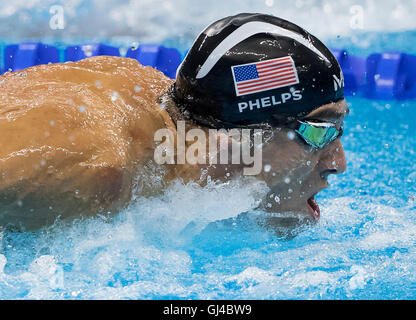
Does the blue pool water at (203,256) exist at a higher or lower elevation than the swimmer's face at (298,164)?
lower

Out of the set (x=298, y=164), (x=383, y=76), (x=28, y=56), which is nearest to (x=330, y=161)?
(x=298, y=164)

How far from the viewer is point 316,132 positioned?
5.05 feet

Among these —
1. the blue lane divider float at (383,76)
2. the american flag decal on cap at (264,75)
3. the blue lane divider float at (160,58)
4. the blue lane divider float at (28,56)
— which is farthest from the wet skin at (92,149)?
the blue lane divider float at (28,56)

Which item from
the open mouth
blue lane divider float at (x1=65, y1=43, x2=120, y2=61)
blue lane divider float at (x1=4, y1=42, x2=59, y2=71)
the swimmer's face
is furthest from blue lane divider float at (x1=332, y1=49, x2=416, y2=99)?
the swimmer's face

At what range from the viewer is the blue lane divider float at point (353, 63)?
399cm

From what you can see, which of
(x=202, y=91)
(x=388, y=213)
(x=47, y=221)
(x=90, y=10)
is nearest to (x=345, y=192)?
(x=388, y=213)

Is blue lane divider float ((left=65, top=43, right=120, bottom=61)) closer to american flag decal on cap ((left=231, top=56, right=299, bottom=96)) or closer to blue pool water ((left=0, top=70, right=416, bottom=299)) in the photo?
blue pool water ((left=0, top=70, right=416, bottom=299))

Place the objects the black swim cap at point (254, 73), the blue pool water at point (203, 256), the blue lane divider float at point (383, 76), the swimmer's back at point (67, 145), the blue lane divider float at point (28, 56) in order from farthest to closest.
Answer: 1. the blue lane divider float at point (28, 56)
2. the blue lane divider float at point (383, 76)
3. the black swim cap at point (254, 73)
4. the blue pool water at point (203, 256)
5. the swimmer's back at point (67, 145)

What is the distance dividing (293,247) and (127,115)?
66 centimetres

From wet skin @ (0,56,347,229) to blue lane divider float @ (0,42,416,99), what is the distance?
2.42m

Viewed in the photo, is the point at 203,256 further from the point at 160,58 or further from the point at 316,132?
the point at 160,58

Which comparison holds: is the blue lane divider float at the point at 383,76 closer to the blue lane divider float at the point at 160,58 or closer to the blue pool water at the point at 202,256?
the blue lane divider float at the point at 160,58

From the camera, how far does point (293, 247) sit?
5.65 feet
